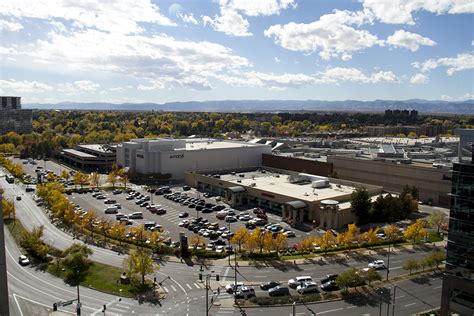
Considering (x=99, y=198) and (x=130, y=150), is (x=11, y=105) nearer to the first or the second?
(x=130, y=150)

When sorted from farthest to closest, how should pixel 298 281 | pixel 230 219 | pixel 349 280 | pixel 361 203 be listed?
pixel 230 219 < pixel 361 203 < pixel 298 281 < pixel 349 280

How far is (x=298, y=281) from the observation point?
109 ft

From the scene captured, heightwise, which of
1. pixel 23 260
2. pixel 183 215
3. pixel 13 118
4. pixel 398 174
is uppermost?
pixel 13 118

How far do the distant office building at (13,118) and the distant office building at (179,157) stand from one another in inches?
3711

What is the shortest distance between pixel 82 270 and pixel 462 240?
97.0 feet

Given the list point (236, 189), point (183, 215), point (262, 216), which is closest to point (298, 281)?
point (262, 216)

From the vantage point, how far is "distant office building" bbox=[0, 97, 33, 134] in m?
163

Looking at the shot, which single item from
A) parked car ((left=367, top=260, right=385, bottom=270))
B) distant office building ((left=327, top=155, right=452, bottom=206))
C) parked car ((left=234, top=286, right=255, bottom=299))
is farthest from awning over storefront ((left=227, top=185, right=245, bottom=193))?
parked car ((left=234, top=286, right=255, bottom=299))

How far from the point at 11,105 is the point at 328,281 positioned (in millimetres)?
169348

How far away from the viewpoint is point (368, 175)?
231 ft

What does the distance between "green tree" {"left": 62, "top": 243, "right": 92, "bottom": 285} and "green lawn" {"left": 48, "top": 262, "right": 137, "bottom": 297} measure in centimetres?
46

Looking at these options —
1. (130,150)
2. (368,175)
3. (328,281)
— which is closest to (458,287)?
(328,281)

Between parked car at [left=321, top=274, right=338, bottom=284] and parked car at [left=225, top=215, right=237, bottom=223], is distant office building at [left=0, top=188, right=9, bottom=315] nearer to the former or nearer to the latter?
parked car at [left=321, top=274, right=338, bottom=284]

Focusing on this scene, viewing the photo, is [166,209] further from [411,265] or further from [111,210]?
[411,265]
